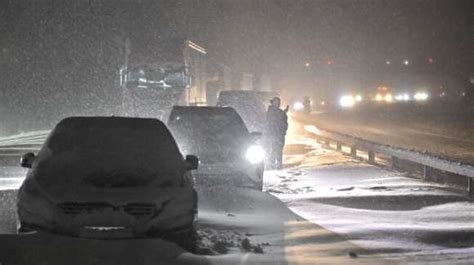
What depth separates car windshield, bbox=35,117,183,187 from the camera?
27.8ft

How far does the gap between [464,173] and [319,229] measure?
461 centimetres

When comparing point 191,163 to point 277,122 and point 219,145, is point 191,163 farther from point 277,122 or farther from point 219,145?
point 277,122

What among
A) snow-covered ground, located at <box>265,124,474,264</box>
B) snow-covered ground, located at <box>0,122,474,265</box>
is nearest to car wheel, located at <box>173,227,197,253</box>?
snow-covered ground, located at <box>0,122,474,265</box>

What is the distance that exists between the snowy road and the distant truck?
8.58 metres

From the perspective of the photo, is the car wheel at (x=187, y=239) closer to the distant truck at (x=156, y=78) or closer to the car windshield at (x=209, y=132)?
the car windshield at (x=209, y=132)

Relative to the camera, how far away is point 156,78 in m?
34.4

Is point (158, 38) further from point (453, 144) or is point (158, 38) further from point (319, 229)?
point (319, 229)

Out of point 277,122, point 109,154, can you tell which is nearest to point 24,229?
point 109,154

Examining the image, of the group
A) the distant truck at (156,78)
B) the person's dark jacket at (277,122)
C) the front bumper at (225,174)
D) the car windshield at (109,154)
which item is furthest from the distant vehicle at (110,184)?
the distant truck at (156,78)

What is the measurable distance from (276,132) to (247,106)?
31.4ft

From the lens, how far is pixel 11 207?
12.6 metres

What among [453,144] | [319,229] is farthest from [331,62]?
[319,229]

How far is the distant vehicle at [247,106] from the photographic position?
2988cm

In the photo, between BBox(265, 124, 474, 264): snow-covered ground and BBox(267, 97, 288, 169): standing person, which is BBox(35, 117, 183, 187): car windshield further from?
BBox(267, 97, 288, 169): standing person
